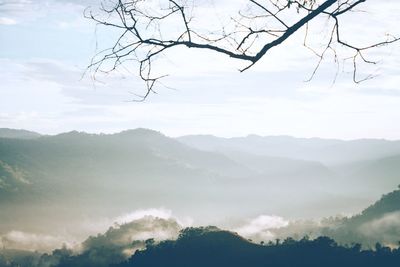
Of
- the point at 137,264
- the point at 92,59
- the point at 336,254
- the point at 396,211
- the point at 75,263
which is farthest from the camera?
the point at 396,211

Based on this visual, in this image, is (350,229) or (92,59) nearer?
(92,59)

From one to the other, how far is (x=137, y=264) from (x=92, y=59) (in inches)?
3265

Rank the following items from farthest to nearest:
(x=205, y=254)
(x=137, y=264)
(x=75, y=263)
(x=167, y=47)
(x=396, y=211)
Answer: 1. (x=396, y=211)
2. (x=75, y=263)
3. (x=137, y=264)
4. (x=205, y=254)
5. (x=167, y=47)

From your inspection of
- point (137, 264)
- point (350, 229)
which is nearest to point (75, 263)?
point (137, 264)

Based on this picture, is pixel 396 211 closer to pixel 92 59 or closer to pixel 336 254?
pixel 336 254

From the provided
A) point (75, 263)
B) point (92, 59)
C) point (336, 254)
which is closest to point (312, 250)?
point (336, 254)

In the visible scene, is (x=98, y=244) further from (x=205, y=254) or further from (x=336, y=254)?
(x=336, y=254)

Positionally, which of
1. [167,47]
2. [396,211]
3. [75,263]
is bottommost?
[75,263]

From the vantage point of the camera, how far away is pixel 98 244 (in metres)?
171

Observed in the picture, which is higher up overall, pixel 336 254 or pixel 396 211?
pixel 396 211

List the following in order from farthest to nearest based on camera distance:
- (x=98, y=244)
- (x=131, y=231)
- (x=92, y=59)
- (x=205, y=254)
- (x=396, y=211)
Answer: (x=131, y=231)
(x=98, y=244)
(x=396, y=211)
(x=205, y=254)
(x=92, y=59)

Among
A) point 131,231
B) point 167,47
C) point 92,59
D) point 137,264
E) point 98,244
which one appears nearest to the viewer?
point 167,47

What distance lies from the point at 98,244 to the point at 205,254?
10362 centimetres

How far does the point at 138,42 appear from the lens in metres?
4.71
